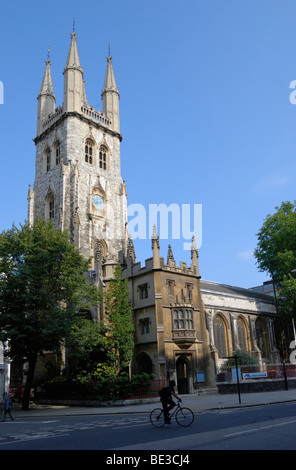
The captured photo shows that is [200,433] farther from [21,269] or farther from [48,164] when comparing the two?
[48,164]

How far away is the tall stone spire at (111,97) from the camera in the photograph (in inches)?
2306

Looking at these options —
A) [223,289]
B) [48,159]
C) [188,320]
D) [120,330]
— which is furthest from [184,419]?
[48,159]

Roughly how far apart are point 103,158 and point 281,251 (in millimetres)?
26432

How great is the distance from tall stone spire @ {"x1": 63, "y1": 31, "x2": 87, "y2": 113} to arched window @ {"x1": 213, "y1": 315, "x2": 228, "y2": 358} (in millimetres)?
31567

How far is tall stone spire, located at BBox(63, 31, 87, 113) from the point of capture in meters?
52.8

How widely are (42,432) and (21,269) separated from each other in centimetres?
1397

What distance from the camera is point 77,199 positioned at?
49.1m

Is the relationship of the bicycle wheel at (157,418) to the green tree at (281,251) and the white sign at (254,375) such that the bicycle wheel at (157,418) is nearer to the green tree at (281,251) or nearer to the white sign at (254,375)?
the white sign at (254,375)

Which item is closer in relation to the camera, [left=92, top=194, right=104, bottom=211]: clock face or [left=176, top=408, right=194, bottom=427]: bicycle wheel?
[left=176, top=408, right=194, bottom=427]: bicycle wheel

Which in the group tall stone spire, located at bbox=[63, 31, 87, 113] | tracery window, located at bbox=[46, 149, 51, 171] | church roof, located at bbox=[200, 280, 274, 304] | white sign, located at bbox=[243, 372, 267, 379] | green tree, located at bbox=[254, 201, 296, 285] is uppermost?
tall stone spire, located at bbox=[63, 31, 87, 113]

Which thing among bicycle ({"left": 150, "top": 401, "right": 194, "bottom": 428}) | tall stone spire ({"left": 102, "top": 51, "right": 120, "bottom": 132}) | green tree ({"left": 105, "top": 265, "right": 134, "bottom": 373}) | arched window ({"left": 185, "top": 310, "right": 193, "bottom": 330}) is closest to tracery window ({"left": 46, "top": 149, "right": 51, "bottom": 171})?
tall stone spire ({"left": 102, "top": 51, "right": 120, "bottom": 132})

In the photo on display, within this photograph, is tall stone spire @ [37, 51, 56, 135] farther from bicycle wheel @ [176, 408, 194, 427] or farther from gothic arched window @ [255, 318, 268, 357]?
bicycle wheel @ [176, 408, 194, 427]

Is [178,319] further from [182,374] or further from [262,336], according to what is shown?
[262,336]

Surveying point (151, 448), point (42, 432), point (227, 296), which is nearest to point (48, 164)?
point (227, 296)
